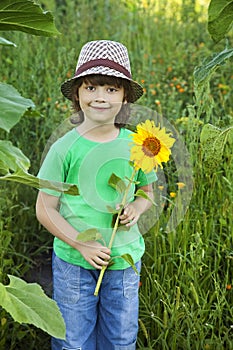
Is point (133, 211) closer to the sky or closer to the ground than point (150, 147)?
closer to the ground

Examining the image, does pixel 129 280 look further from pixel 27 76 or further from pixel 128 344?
pixel 27 76

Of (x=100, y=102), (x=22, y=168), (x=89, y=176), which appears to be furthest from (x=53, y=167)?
(x=22, y=168)

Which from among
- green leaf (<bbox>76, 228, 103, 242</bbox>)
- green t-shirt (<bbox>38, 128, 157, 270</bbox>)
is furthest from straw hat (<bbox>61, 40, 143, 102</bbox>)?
green leaf (<bbox>76, 228, 103, 242</bbox>)

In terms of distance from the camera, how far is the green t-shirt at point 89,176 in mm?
2041

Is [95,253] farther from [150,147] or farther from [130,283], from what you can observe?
[150,147]

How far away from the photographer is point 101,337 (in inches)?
89.2

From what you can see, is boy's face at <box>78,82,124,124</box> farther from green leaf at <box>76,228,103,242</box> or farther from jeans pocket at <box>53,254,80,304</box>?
jeans pocket at <box>53,254,80,304</box>

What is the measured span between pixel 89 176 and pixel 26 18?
0.68m

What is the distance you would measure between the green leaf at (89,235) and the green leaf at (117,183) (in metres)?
0.14

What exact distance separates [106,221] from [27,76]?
6.17 feet

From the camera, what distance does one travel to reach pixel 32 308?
145 cm

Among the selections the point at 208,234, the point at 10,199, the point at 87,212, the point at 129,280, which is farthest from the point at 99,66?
the point at 10,199

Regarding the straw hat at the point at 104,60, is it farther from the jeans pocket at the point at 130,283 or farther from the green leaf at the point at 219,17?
the jeans pocket at the point at 130,283

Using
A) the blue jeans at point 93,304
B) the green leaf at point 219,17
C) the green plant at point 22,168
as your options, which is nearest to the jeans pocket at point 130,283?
the blue jeans at point 93,304
